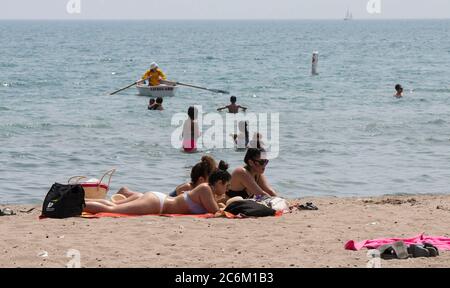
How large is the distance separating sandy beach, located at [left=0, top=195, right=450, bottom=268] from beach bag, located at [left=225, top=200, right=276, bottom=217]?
0.17 m

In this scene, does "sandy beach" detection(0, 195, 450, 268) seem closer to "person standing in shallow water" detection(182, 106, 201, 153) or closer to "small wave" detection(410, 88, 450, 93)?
"person standing in shallow water" detection(182, 106, 201, 153)

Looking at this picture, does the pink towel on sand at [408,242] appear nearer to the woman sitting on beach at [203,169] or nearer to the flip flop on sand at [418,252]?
the flip flop on sand at [418,252]

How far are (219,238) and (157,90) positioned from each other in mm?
22048

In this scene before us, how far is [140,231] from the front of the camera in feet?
29.5

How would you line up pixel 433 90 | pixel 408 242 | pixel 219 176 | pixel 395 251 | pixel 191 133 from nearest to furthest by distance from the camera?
pixel 395 251
pixel 408 242
pixel 219 176
pixel 191 133
pixel 433 90

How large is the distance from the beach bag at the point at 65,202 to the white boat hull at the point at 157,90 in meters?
20.5

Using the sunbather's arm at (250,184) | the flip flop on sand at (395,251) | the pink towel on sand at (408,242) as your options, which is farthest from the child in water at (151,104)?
the flip flop on sand at (395,251)

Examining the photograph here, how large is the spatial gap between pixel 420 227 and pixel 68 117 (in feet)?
57.6

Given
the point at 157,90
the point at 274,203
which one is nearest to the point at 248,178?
the point at 274,203

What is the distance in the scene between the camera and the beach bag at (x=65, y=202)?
9.77m

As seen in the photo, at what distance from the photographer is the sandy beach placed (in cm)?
770

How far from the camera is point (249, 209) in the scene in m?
9.98

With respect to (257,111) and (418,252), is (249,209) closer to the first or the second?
(418,252)

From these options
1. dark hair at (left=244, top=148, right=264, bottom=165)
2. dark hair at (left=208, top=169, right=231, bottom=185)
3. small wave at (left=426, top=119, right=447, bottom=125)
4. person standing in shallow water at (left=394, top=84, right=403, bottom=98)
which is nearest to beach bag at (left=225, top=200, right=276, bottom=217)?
dark hair at (left=208, top=169, right=231, bottom=185)
